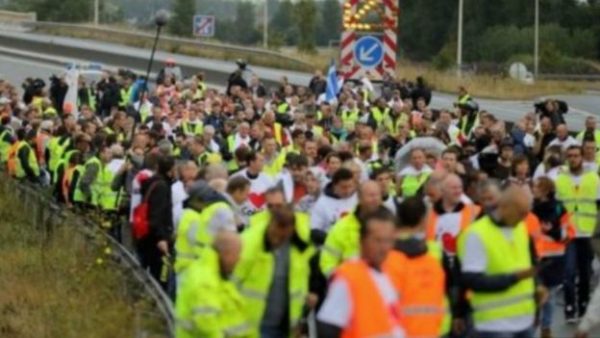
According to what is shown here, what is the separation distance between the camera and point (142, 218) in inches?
653

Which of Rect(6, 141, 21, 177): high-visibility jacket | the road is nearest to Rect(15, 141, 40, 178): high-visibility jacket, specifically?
Rect(6, 141, 21, 177): high-visibility jacket

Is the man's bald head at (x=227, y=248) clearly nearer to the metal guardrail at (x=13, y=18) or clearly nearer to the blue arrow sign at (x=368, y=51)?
the blue arrow sign at (x=368, y=51)

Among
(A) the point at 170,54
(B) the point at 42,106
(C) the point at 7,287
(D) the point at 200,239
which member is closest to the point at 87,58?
(A) the point at 170,54

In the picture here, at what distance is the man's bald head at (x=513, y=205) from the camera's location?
37.5ft

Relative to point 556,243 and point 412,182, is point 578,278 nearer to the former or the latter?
point 556,243

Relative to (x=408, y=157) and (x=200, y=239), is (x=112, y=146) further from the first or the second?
(x=200, y=239)

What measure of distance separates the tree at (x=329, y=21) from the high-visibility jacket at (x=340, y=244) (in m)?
152

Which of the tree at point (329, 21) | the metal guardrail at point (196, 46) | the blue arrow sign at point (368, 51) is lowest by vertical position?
the blue arrow sign at point (368, 51)

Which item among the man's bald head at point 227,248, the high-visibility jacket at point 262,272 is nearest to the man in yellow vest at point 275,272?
the high-visibility jacket at point 262,272

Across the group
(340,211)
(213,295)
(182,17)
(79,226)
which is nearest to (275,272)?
(213,295)

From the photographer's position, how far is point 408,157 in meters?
18.4

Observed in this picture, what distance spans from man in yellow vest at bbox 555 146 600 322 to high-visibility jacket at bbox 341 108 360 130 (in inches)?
442

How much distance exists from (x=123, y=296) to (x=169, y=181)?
3.92 feet

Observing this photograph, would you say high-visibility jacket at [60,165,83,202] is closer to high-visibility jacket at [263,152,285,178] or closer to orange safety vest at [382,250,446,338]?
high-visibility jacket at [263,152,285,178]
